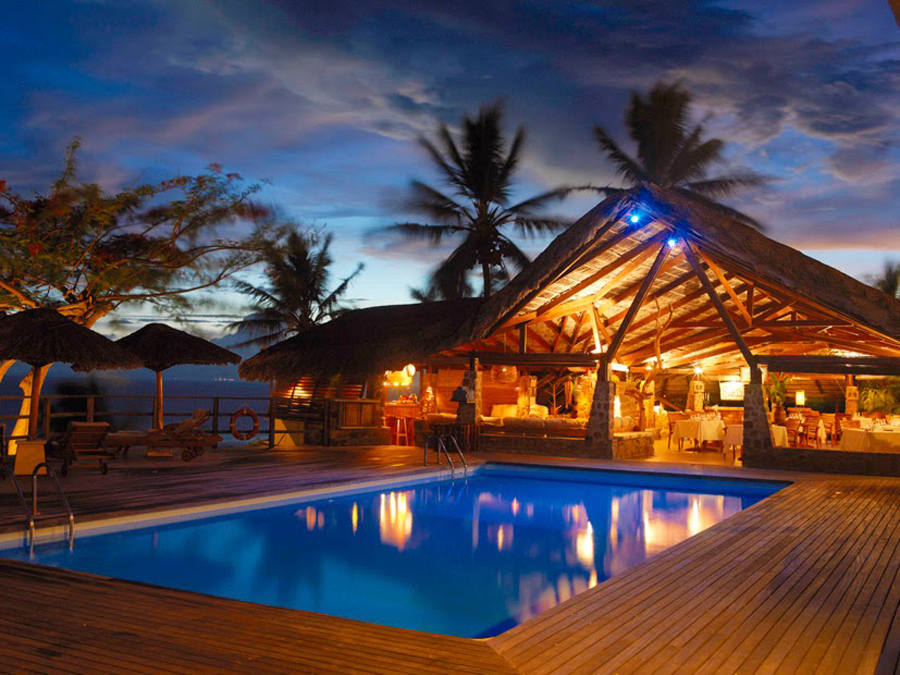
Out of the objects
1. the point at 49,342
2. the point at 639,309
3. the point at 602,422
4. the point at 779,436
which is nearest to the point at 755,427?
the point at 779,436

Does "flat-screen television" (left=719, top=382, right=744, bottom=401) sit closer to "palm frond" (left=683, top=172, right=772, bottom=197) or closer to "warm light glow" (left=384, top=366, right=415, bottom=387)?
"palm frond" (left=683, top=172, right=772, bottom=197)

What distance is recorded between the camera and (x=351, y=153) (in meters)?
19.0

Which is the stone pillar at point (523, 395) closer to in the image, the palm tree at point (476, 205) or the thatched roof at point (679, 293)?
the thatched roof at point (679, 293)

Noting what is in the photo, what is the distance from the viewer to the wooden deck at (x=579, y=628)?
3.78 metres

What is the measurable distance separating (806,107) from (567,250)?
1049 centimetres

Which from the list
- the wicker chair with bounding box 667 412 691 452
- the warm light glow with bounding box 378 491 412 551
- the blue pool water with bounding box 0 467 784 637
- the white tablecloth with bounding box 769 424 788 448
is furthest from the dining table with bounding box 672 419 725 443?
the warm light glow with bounding box 378 491 412 551

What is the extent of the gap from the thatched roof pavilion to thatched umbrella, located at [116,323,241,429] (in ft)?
11.8

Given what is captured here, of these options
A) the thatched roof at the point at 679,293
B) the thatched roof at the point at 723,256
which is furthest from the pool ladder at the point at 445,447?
the thatched roof at the point at 723,256

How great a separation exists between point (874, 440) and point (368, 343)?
395 inches

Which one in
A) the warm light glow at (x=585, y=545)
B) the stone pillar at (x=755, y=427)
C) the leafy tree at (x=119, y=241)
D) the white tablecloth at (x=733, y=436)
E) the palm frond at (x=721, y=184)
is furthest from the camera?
the palm frond at (x=721, y=184)

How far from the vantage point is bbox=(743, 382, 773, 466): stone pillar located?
12.8 m

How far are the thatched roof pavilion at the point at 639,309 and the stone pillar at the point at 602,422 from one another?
33.6 inches

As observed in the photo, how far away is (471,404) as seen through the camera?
15.5 m

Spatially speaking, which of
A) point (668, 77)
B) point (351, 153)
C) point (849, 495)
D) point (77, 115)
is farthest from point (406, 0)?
point (849, 495)
